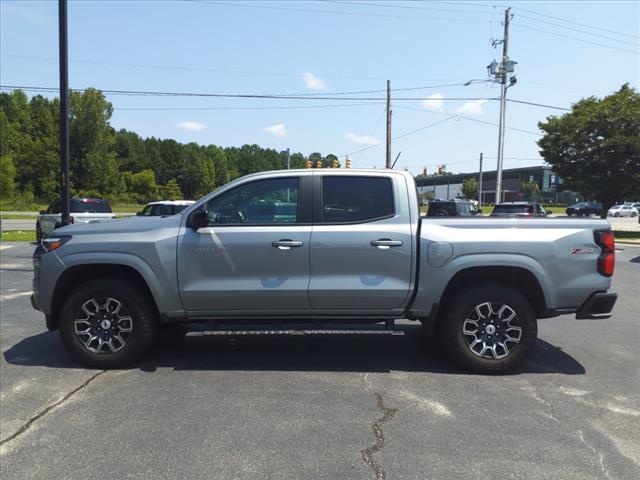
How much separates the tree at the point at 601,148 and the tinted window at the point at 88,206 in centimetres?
2448

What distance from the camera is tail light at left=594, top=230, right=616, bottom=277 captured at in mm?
4934

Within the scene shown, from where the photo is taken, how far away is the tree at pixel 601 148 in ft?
90.3

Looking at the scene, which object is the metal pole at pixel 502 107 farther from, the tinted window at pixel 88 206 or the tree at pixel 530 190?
the tree at pixel 530 190

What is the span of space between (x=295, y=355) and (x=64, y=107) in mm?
8761

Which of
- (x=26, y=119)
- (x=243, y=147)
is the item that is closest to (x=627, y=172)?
(x=26, y=119)

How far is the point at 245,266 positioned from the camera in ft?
16.2

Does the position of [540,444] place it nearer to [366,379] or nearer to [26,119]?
[366,379]

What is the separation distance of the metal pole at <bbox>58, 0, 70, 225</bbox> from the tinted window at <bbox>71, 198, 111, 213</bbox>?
5570mm

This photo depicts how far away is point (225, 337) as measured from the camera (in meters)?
6.37

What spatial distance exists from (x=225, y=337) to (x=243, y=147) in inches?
5547

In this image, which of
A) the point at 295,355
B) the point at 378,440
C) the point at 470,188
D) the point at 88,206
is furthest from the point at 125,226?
the point at 470,188

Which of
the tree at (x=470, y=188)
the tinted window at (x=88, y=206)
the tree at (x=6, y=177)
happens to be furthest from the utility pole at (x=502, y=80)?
the tree at (x=470, y=188)

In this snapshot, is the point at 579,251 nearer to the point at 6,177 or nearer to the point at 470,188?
the point at 6,177

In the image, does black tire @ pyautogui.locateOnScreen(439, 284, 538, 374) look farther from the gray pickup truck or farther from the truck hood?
the truck hood
